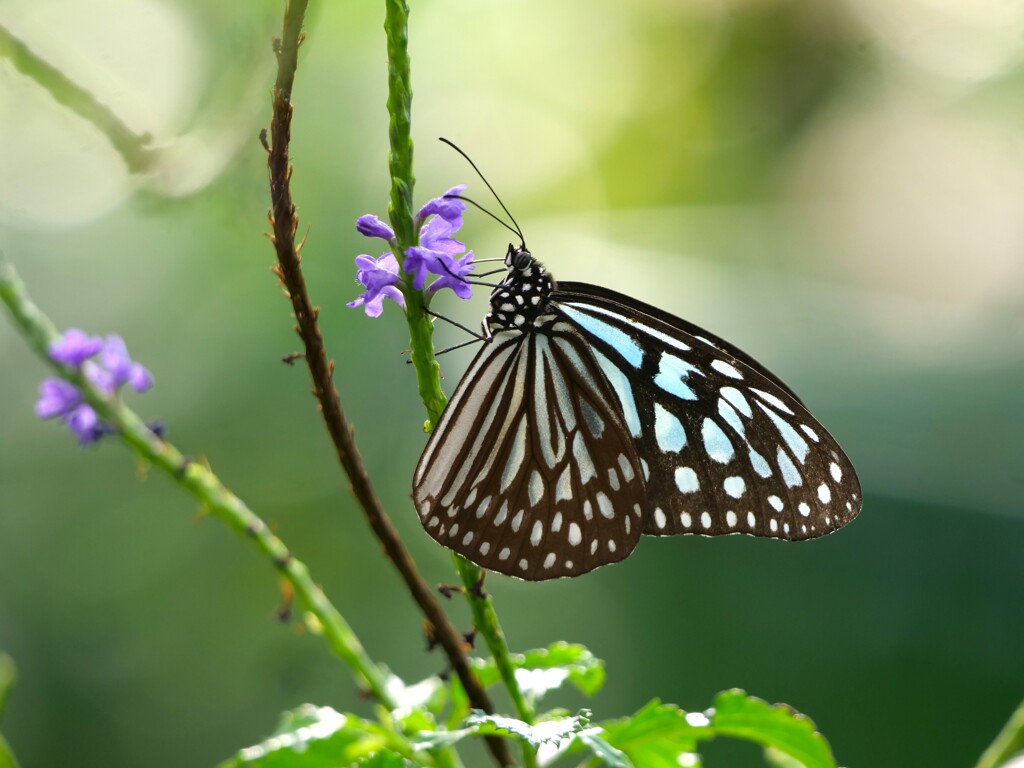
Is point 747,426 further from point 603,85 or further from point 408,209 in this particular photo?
point 603,85

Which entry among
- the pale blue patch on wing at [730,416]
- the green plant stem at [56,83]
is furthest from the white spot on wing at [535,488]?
the green plant stem at [56,83]

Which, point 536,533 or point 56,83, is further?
point 536,533

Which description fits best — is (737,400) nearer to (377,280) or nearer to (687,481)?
(687,481)

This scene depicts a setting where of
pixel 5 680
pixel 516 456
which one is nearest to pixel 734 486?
pixel 516 456

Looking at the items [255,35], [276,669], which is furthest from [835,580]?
[255,35]

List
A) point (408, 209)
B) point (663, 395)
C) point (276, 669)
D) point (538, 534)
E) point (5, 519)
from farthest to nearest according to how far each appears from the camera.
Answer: point (5, 519)
point (276, 669)
point (663, 395)
point (538, 534)
point (408, 209)

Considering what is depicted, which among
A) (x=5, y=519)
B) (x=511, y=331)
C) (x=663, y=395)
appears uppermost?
(x=5, y=519)

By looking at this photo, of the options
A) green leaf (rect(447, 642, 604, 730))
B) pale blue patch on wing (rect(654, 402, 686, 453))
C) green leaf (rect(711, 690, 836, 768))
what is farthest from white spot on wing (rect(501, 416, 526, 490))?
green leaf (rect(711, 690, 836, 768))
